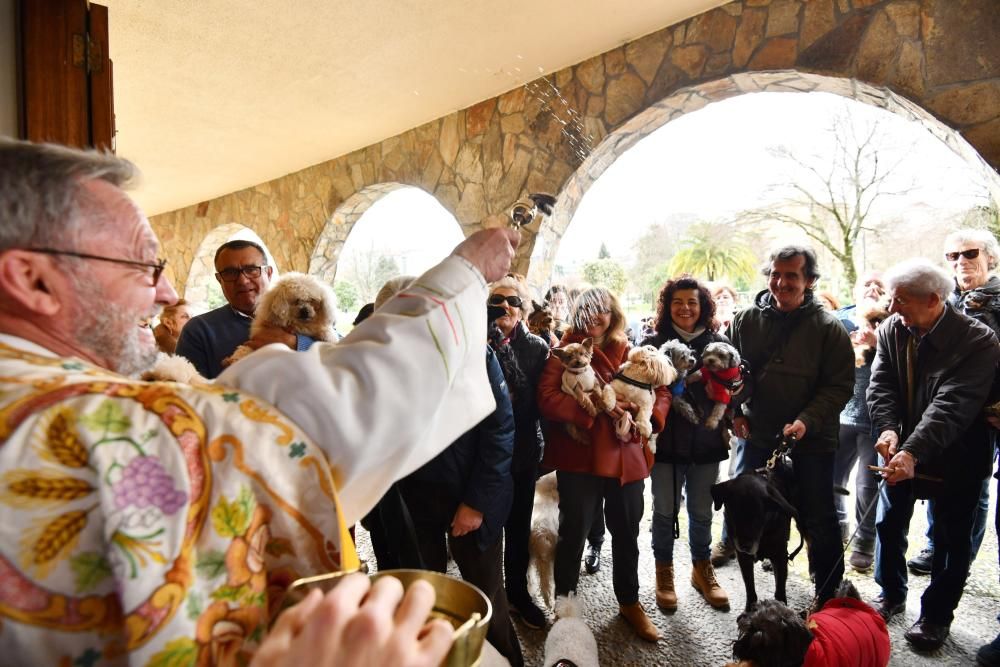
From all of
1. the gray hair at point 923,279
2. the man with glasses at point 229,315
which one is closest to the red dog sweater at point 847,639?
the gray hair at point 923,279

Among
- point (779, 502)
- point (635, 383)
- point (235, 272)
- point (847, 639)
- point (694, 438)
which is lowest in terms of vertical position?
point (847, 639)

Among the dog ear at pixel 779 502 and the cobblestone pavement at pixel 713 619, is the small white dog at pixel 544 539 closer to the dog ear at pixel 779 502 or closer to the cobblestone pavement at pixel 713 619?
the cobblestone pavement at pixel 713 619

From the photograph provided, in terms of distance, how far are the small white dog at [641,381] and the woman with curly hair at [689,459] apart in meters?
0.33

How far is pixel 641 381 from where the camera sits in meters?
2.65

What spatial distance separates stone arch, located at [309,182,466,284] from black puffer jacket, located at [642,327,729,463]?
4178 millimetres

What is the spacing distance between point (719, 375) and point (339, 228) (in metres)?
5.21

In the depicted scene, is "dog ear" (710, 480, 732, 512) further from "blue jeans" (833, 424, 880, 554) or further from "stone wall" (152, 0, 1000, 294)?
"stone wall" (152, 0, 1000, 294)

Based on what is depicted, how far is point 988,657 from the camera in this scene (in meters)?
2.39

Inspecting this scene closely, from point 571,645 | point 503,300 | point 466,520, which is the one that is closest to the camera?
point 571,645

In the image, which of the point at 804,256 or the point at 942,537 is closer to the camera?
the point at 942,537

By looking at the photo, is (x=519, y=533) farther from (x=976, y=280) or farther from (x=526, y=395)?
(x=976, y=280)

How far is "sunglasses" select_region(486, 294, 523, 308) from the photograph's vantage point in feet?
8.39

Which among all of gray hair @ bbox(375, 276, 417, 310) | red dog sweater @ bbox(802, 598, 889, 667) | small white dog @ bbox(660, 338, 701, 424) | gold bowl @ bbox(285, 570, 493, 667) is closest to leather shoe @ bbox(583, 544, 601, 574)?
small white dog @ bbox(660, 338, 701, 424)

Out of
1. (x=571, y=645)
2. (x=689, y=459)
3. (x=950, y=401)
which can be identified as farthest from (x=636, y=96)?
(x=571, y=645)
